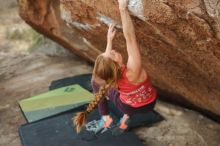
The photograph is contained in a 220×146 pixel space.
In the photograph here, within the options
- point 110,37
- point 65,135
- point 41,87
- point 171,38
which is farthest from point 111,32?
point 41,87

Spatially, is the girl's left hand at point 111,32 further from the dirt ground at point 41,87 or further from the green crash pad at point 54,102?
the green crash pad at point 54,102

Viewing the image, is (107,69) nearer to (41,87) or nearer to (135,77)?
(135,77)

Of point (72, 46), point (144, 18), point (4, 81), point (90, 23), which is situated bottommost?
point (4, 81)

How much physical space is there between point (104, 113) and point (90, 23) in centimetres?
86

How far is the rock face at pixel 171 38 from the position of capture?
8.84 feet

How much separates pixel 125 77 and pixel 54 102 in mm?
1792

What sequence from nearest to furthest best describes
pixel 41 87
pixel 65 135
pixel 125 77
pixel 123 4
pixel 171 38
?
1. pixel 123 4
2. pixel 171 38
3. pixel 125 77
4. pixel 65 135
5. pixel 41 87

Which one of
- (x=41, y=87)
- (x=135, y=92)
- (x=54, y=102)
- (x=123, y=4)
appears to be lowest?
Answer: (x=41, y=87)

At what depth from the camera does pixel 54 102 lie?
486cm

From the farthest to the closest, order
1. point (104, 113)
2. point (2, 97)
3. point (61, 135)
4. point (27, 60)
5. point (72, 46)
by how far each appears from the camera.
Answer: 1. point (27, 60)
2. point (72, 46)
3. point (2, 97)
4. point (61, 135)
5. point (104, 113)

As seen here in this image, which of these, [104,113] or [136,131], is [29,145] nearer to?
[104,113]

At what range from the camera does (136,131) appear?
419cm

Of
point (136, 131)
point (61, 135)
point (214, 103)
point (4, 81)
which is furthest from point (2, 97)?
point (214, 103)

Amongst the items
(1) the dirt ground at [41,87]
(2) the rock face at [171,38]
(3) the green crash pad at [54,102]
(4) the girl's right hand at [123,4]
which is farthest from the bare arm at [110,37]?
(3) the green crash pad at [54,102]
